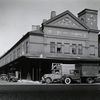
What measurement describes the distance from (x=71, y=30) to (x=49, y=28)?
3.94 m

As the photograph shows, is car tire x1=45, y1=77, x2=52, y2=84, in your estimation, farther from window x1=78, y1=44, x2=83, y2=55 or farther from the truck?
window x1=78, y1=44, x2=83, y2=55

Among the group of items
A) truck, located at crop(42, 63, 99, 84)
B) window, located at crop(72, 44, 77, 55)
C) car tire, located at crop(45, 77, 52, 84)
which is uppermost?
window, located at crop(72, 44, 77, 55)

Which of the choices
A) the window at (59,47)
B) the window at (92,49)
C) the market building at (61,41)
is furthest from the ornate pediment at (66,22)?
the window at (92,49)

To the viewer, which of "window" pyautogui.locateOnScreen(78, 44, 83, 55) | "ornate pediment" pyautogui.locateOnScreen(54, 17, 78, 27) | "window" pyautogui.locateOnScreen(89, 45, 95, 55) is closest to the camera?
"ornate pediment" pyautogui.locateOnScreen(54, 17, 78, 27)

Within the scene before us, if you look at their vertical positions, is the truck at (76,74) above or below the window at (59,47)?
below

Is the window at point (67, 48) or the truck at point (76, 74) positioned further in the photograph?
the window at point (67, 48)

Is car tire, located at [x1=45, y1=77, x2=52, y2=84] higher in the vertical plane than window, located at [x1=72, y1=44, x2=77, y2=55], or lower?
lower

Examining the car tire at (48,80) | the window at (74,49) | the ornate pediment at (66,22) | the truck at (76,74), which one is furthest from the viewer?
the window at (74,49)

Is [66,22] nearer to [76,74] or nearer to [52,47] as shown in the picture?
[52,47]

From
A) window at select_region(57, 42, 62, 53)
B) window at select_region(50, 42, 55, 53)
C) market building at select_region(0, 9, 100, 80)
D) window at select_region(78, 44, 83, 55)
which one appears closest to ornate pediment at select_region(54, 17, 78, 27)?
market building at select_region(0, 9, 100, 80)

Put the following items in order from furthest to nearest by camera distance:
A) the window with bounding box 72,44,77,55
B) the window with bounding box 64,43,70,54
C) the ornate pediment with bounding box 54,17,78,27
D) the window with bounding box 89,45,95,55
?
1. the window with bounding box 89,45,95,55
2. the window with bounding box 72,44,77,55
3. the window with bounding box 64,43,70,54
4. the ornate pediment with bounding box 54,17,78,27

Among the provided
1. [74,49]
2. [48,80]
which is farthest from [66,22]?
[48,80]

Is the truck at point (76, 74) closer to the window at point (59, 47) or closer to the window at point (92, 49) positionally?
the window at point (59, 47)

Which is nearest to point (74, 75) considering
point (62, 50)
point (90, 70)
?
point (90, 70)
